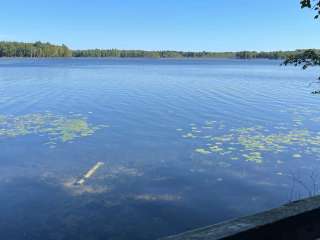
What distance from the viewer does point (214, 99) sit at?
27.7 metres

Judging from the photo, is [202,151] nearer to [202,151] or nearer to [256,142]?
[202,151]

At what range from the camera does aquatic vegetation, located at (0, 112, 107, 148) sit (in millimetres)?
15750

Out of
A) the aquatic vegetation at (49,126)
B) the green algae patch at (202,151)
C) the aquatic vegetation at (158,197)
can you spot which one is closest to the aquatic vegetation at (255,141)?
the green algae patch at (202,151)

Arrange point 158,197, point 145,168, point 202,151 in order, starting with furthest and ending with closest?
point 202,151
point 145,168
point 158,197

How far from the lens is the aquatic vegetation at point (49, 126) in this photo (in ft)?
51.7

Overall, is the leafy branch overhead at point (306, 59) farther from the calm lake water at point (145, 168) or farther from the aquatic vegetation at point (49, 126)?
the aquatic vegetation at point (49, 126)

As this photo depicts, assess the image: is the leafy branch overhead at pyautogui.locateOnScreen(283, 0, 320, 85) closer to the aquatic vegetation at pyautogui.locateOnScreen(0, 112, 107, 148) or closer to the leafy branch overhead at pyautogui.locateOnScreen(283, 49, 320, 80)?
the leafy branch overhead at pyautogui.locateOnScreen(283, 49, 320, 80)

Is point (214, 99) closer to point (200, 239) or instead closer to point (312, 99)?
point (312, 99)

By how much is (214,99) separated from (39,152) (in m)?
16.3

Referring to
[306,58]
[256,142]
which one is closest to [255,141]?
[256,142]

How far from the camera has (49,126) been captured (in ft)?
57.8

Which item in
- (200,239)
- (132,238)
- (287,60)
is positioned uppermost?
(287,60)

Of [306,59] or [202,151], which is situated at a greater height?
[306,59]

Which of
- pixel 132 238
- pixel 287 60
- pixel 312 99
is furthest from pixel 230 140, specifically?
pixel 312 99
